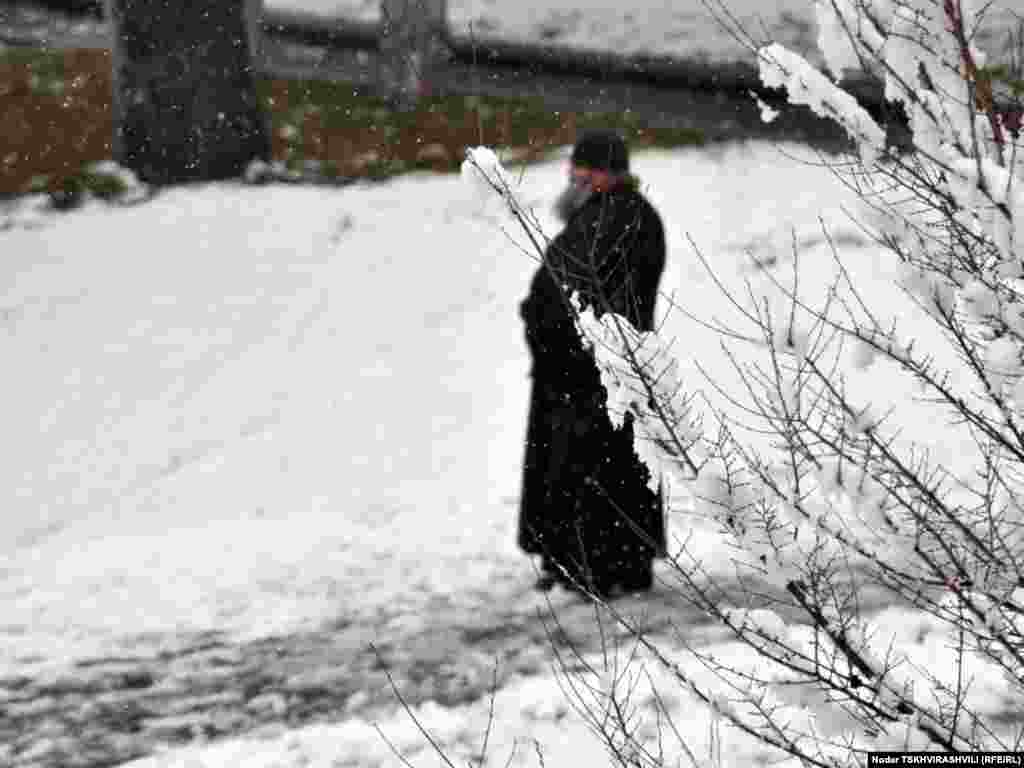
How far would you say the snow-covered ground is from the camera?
507 centimetres

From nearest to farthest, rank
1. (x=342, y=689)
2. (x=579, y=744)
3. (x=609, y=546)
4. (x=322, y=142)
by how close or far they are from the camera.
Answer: (x=579, y=744), (x=342, y=689), (x=609, y=546), (x=322, y=142)

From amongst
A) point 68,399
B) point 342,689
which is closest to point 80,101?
point 68,399

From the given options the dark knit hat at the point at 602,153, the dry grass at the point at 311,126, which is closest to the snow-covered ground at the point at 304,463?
the dry grass at the point at 311,126

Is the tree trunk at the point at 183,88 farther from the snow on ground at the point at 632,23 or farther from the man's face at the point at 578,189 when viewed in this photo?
the man's face at the point at 578,189

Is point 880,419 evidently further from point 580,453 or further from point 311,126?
point 311,126

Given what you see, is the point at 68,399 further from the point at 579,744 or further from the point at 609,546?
the point at 579,744

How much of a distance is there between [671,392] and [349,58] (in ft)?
50.4

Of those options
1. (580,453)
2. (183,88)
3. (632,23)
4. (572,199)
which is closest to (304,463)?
(580,453)

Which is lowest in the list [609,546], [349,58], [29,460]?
[29,460]

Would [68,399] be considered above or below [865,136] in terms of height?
below

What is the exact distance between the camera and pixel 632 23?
1998cm

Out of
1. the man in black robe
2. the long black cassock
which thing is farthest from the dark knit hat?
the long black cassock

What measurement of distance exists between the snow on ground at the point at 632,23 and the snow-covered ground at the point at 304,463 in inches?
195

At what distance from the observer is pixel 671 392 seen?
2.45 metres
